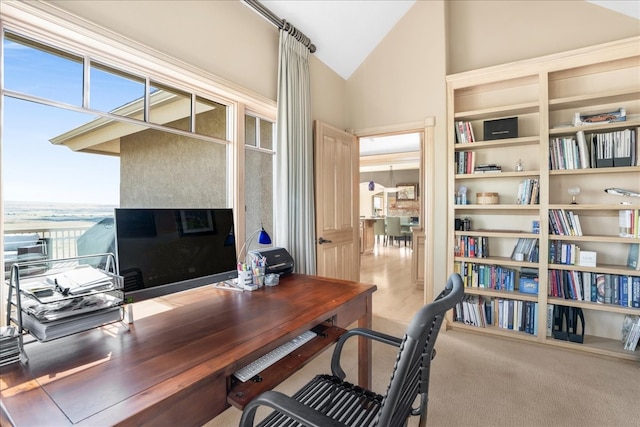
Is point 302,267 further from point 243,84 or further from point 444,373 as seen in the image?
point 243,84

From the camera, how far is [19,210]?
1.42 meters

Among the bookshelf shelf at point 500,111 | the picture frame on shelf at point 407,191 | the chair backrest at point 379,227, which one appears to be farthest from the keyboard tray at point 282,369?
the picture frame on shelf at point 407,191

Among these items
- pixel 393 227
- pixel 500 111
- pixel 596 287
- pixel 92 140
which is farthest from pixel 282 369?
pixel 393 227

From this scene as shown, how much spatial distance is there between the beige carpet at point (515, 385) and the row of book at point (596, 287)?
0.47 metres

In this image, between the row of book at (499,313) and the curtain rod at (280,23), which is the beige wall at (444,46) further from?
the curtain rod at (280,23)

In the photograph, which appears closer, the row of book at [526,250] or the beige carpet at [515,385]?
the beige carpet at [515,385]

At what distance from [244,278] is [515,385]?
78.9 inches

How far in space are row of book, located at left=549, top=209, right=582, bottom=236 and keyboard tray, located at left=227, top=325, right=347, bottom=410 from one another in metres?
2.30

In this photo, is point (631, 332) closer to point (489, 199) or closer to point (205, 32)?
point (489, 199)

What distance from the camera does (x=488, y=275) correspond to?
301 centimetres

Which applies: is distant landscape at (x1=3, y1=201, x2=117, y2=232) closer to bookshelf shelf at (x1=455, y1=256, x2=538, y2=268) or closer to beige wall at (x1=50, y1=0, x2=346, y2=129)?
beige wall at (x1=50, y1=0, x2=346, y2=129)

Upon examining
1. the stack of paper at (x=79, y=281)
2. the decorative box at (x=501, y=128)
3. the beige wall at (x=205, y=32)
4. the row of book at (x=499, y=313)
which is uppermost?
the beige wall at (x=205, y=32)

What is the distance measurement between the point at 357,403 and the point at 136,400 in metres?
0.77

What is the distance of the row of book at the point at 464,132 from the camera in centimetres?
305
